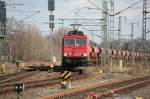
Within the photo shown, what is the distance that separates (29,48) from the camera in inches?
3999

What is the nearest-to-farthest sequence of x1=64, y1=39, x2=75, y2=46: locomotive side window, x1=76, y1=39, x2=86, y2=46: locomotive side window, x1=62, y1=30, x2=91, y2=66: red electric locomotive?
x1=62, y1=30, x2=91, y2=66: red electric locomotive < x1=76, y1=39, x2=86, y2=46: locomotive side window < x1=64, y1=39, x2=75, y2=46: locomotive side window

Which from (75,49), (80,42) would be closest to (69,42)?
(75,49)

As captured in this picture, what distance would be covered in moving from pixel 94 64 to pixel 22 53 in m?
41.3

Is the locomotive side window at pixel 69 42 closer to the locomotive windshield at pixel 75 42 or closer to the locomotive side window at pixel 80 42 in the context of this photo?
the locomotive windshield at pixel 75 42

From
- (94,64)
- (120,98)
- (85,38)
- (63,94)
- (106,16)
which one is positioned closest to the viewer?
(120,98)

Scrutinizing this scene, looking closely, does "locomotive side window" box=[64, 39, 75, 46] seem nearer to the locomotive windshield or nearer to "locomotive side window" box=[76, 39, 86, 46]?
the locomotive windshield

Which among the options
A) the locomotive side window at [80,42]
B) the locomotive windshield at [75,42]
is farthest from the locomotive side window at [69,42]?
the locomotive side window at [80,42]

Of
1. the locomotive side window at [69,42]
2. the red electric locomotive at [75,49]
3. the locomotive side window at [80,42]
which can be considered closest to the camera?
the red electric locomotive at [75,49]

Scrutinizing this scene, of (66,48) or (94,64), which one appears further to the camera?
(94,64)

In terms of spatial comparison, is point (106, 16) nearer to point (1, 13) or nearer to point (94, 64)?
point (1, 13)

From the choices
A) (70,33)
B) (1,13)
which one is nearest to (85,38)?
(70,33)

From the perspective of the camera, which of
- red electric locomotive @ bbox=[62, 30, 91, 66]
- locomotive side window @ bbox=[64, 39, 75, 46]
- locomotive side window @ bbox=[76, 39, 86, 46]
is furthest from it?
locomotive side window @ bbox=[64, 39, 75, 46]

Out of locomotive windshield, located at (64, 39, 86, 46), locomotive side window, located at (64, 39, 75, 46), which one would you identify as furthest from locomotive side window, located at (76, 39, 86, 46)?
locomotive side window, located at (64, 39, 75, 46)

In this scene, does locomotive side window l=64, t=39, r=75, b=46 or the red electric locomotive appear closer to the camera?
the red electric locomotive
